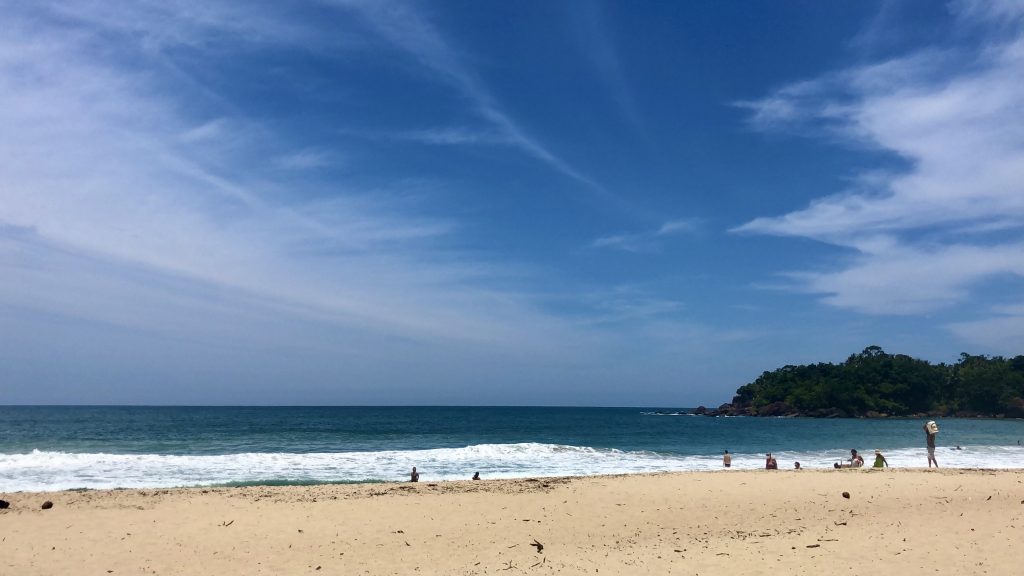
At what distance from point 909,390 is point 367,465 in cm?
10472

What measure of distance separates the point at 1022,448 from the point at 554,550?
4197cm

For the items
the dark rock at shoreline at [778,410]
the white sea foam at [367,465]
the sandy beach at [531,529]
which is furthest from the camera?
the dark rock at shoreline at [778,410]

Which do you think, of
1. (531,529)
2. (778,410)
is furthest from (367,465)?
(778,410)

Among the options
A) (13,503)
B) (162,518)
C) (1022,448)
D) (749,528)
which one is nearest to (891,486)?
(749,528)

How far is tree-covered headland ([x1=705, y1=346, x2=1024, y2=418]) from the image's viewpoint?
327 ft

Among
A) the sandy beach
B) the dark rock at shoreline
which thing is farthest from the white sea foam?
the dark rock at shoreline

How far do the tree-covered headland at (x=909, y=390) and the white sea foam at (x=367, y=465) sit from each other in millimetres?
74782

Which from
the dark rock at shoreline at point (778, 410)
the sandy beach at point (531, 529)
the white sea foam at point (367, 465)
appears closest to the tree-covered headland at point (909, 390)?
the dark rock at shoreline at point (778, 410)

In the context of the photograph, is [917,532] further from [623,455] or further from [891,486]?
[623,455]

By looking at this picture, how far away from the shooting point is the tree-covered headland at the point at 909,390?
9969 centimetres

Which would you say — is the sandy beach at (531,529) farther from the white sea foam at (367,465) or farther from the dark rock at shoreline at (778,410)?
the dark rock at shoreline at (778,410)

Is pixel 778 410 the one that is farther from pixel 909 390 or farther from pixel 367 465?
pixel 367 465

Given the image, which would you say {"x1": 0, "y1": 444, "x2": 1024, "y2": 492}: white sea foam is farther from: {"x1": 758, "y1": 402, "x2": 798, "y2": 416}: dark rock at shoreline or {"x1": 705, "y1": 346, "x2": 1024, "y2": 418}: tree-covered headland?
{"x1": 758, "y1": 402, "x2": 798, "y2": 416}: dark rock at shoreline

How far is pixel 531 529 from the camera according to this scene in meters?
12.2
